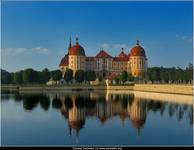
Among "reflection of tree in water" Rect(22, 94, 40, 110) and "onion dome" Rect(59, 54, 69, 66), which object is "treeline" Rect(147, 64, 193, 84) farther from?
"reflection of tree in water" Rect(22, 94, 40, 110)

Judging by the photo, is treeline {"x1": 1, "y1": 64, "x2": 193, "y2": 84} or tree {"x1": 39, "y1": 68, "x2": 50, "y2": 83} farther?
tree {"x1": 39, "y1": 68, "x2": 50, "y2": 83}

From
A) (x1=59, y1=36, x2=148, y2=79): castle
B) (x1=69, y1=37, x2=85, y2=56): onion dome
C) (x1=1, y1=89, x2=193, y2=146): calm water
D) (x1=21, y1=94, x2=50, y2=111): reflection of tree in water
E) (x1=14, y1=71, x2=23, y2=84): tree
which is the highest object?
(x1=69, y1=37, x2=85, y2=56): onion dome

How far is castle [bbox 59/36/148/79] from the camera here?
2212 inches

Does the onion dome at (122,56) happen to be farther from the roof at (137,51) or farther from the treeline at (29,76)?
the treeline at (29,76)

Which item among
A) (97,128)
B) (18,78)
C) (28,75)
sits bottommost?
(97,128)

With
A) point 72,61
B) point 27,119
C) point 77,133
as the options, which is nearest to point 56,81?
point 72,61

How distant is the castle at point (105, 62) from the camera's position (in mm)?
56188

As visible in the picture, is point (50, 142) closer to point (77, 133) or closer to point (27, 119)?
point (77, 133)

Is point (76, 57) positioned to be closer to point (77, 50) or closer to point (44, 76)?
point (77, 50)

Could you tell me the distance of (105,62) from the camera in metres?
58.9

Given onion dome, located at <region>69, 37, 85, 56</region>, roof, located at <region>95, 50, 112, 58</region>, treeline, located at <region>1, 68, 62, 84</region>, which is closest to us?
treeline, located at <region>1, 68, 62, 84</region>

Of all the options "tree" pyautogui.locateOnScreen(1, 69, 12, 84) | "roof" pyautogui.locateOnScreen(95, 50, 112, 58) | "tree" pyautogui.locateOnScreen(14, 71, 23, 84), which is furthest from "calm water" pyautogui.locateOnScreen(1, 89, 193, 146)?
"roof" pyautogui.locateOnScreen(95, 50, 112, 58)

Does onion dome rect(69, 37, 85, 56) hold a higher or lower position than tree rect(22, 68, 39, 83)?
higher

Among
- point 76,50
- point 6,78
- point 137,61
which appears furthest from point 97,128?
point 137,61
